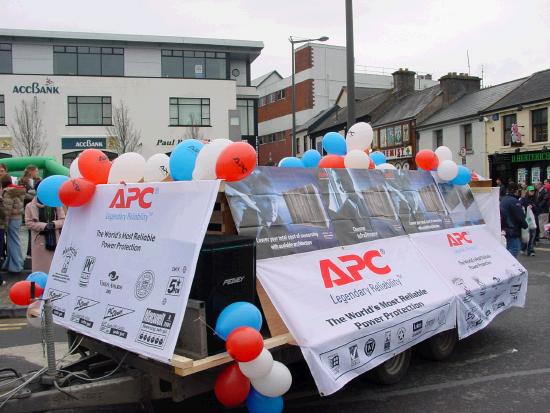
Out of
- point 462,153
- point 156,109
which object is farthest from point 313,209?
point 156,109

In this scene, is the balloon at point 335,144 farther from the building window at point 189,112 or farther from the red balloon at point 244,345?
the building window at point 189,112

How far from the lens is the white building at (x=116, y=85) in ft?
124

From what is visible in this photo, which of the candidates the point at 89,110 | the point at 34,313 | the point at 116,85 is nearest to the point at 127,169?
the point at 34,313

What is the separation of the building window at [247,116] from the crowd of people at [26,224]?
3481 centimetres

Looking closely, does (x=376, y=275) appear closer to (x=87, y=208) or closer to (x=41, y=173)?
(x=87, y=208)

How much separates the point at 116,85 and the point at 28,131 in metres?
6.87

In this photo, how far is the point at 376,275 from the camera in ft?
15.5

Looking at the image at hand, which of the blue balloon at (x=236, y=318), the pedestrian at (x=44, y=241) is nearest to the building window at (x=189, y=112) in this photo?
the pedestrian at (x=44, y=241)

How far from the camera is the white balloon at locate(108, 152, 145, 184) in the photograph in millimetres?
4602

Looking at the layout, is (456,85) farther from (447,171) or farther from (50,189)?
(50,189)

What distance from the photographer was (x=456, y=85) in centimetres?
3444

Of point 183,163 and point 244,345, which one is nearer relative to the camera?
point 244,345

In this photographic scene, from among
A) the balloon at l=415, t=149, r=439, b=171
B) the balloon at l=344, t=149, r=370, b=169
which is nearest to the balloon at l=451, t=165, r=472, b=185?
the balloon at l=415, t=149, r=439, b=171

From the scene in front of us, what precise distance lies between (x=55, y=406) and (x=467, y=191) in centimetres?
520
